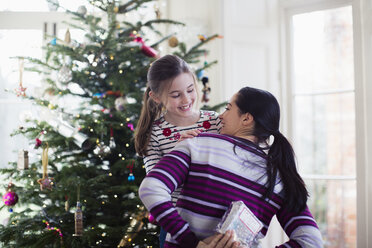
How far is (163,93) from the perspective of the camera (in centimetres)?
154

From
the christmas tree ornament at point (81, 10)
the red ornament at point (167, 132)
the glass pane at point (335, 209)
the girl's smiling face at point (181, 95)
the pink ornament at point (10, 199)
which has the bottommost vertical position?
the glass pane at point (335, 209)

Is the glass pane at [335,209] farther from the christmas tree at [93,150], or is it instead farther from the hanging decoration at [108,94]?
the hanging decoration at [108,94]

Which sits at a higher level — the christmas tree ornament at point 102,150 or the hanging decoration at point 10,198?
the christmas tree ornament at point 102,150

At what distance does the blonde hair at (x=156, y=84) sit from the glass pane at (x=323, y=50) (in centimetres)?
195

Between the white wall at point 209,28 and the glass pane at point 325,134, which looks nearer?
the glass pane at point 325,134

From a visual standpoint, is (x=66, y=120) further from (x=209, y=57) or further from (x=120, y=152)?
(x=209, y=57)

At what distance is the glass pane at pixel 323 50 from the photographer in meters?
3.09

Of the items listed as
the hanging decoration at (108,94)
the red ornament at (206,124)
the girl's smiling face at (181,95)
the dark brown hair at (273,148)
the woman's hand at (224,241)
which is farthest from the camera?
the hanging decoration at (108,94)

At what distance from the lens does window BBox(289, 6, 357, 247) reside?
3074mm

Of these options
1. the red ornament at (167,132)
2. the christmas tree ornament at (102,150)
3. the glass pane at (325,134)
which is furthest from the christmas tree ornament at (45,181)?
the glass pane at (325,134)

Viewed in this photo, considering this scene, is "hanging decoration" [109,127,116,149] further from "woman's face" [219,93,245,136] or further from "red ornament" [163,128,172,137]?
"woman's face" [219,93,245,136]

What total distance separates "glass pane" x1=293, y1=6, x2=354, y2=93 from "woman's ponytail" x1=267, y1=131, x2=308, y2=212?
2.14 meters

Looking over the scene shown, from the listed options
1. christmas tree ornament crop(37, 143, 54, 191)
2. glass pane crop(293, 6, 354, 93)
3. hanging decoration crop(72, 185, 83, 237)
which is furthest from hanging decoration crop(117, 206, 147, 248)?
Answer: glass pane crop(293, 6, 354, 93)

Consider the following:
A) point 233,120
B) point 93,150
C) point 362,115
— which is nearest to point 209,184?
point 233,120
